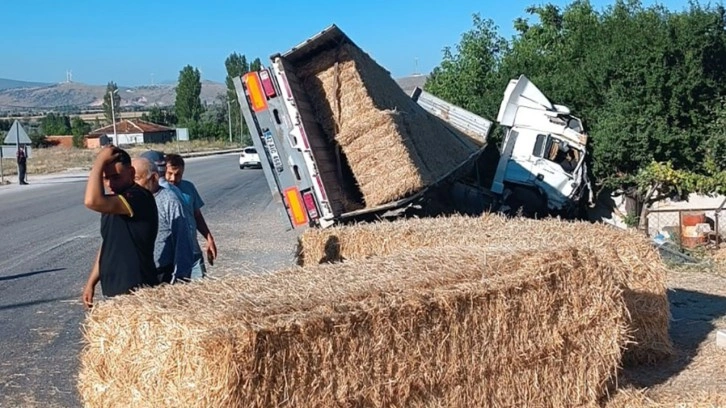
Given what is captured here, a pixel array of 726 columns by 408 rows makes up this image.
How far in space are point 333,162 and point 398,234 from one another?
10.1ft

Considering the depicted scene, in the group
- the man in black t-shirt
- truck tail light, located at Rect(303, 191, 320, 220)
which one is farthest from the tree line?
the man in black t-shirt

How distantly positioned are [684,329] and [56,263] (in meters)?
8.58

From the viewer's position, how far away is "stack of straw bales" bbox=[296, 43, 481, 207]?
10242 mm

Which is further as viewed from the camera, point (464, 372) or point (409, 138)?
point (409, 138)

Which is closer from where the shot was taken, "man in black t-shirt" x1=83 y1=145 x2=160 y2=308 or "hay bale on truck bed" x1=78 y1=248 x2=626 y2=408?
"hay bale on truck bed" x1=78 y1=248 x2=626 y2=408

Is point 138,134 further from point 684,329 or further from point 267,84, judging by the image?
point 684,329

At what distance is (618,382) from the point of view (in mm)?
6160

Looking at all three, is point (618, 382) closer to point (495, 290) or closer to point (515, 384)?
point (515, 384)

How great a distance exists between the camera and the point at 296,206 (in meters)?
10.6

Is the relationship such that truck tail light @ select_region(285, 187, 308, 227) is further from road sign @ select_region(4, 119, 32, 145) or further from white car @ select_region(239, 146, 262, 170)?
white car @ select_region(239, 146, 262, 170)

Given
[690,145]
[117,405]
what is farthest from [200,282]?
[690,145]

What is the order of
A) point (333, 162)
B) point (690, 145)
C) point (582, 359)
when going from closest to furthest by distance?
point (582, 359), point (333, 162), point (690, 145)

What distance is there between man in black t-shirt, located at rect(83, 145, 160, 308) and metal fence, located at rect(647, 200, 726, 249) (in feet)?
33.4

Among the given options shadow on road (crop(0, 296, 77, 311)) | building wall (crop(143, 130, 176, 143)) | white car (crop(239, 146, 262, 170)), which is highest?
shadow on road (crop(0, 296, 77, 311))
